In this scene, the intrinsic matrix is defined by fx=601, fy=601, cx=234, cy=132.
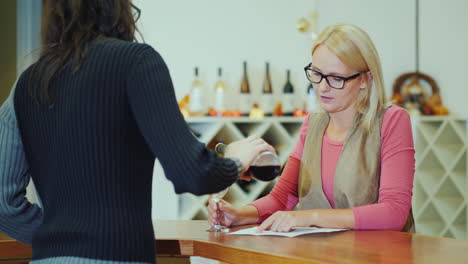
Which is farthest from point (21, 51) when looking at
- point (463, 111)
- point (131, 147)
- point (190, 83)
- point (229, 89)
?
point (463, 111)

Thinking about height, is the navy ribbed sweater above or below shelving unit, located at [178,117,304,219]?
above

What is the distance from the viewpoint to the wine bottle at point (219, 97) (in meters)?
4.86

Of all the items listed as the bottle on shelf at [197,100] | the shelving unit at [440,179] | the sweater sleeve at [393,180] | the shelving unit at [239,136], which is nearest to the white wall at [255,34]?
the bottle on shelf at [197,100]

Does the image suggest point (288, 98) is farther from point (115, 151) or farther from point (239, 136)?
point (115, 151)

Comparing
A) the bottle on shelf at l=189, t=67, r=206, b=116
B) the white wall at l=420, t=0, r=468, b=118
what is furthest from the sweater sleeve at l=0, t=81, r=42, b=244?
the white wall at l=420, t=0, r=468, b=118

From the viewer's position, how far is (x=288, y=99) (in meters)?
5.13

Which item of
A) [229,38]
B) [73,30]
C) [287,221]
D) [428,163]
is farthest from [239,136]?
[73,30]

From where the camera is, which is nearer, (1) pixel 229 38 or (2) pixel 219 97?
(2) pixel 219 97

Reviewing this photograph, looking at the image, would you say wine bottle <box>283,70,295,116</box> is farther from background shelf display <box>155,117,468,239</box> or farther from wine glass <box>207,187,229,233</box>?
wine glass <box>207,187,229,233</box>

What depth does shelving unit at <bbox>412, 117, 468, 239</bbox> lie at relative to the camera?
482 cm

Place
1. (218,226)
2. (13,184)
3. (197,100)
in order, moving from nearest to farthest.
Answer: (13,184)
(218,226)
(197,100)

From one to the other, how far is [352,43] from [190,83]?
2.93 m

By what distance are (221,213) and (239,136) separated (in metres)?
2.62

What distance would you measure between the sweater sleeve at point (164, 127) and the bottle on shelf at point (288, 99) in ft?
12.5
